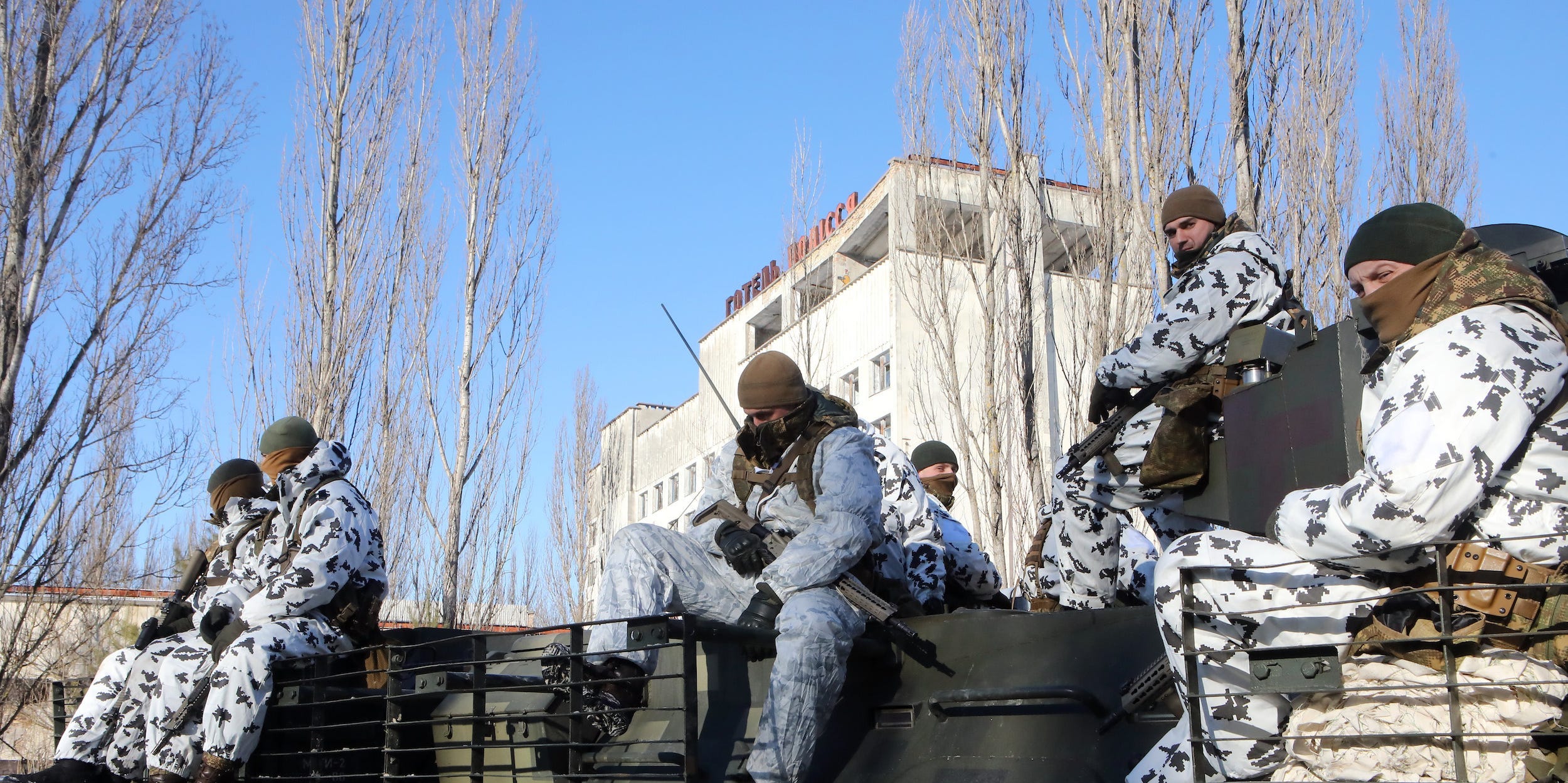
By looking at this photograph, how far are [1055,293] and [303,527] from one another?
2214 cm

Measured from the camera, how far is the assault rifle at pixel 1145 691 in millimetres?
3877

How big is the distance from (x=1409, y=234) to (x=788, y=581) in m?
2.11

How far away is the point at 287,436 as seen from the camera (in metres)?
6.39

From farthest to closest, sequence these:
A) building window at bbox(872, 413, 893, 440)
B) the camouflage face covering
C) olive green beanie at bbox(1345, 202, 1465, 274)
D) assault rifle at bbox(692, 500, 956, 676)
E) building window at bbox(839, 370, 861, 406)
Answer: building window at bbox(839, 370, 861, 406), building window at bbox(872, 413, 893, 440), assault rifle at bbox(692, 500, 956, 676), olive green beanie at bbox(1345, 202, 1465, 274), the camouflage face covering

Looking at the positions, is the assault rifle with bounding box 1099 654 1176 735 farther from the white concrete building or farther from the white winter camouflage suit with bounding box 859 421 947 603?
the white concrete building

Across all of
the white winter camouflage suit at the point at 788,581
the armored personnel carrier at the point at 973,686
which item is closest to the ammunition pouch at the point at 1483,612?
the armored personnel carrier at the point at 973,686

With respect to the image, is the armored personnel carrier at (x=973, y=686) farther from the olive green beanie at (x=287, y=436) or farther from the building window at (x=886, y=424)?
the building window at (x=886, y=424)

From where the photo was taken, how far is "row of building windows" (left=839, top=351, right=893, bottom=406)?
26344mm

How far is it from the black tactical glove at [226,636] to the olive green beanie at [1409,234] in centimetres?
456

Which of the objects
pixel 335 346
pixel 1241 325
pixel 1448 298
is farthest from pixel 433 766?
pixel 335 346

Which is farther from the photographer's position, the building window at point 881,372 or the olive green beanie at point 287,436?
the building window at point 881,372

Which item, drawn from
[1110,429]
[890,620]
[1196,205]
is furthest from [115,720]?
[1196,205]

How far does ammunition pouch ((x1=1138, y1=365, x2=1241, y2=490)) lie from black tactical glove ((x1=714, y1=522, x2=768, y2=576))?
1372mm

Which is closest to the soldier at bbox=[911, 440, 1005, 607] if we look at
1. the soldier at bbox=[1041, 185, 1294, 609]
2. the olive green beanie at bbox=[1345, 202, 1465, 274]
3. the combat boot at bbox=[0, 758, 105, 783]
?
the soldier at bbox=[1041, 185, 1294, 609]
